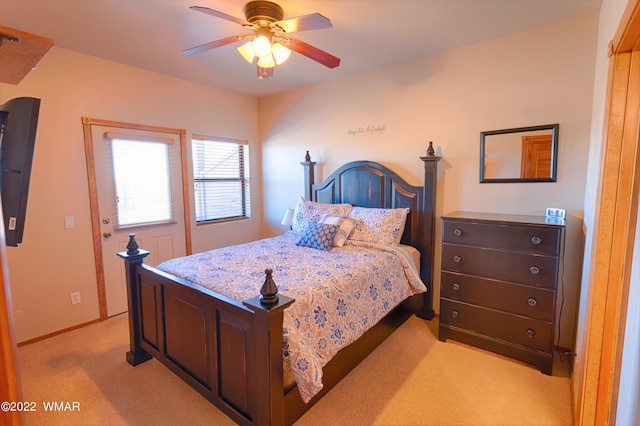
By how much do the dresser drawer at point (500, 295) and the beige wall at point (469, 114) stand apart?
0.45 m

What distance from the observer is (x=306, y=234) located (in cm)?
304

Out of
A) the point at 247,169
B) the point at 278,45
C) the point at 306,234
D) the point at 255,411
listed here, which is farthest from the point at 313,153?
the point at 255,411

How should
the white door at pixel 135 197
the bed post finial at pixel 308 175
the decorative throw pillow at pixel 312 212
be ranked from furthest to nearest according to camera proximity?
1. the bed post finial at pixel 308 175
2. the decorative throw pillow at pixel 312 212
3. the white door at pixel 135 197

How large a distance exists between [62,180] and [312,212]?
2.41 metres

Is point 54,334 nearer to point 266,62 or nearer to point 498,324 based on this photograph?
point 266,62

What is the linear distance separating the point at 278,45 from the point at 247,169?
8.59 feet

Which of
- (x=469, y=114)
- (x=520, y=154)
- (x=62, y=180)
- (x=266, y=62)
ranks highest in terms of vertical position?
(x=266, y=62)

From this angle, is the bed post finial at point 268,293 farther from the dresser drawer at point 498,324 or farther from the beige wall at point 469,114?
the beige wall at point 469,114

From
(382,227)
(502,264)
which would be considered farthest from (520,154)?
(382,227)

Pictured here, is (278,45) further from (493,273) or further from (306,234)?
(493,273)

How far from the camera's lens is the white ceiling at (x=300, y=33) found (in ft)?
7.01

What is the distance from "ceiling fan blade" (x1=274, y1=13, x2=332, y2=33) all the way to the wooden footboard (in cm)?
156

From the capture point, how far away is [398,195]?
3244 millimetres

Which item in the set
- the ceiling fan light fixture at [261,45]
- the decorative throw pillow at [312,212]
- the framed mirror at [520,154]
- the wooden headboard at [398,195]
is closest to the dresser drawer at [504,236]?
the wooden headboard at [398,195]
